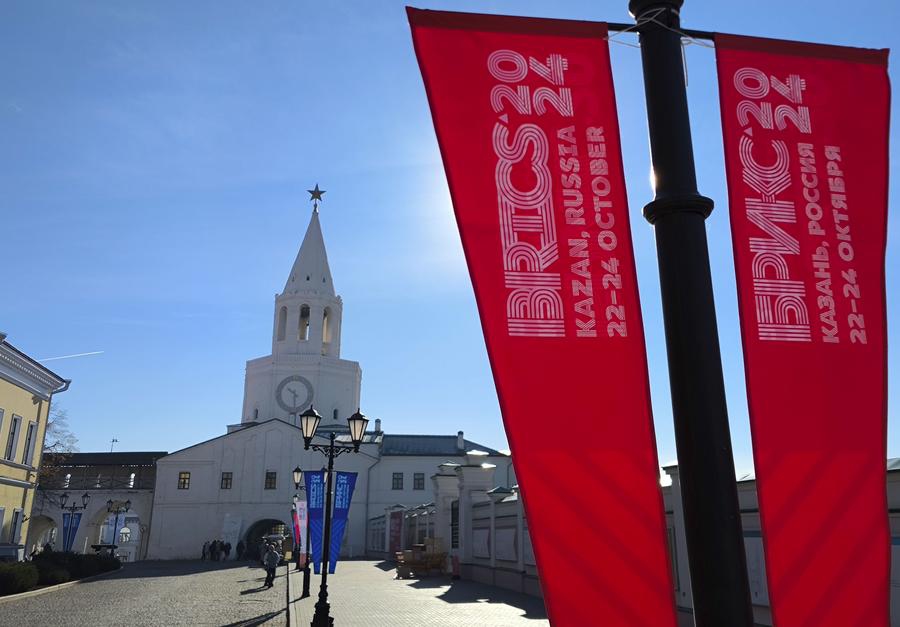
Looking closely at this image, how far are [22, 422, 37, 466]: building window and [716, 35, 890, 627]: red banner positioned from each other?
114ft

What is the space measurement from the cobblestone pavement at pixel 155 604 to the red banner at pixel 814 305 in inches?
629

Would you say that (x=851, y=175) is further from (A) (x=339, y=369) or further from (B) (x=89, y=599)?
(A) (x=339, y=369)

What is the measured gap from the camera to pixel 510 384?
146 inches

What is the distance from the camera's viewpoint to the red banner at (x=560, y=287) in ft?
11.9

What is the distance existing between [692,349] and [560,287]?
0.91 m

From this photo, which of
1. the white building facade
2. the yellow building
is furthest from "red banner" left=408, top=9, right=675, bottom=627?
the white building facade

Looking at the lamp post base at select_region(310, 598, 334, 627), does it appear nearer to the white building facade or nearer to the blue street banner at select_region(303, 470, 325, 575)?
the blue street banner at select_region(303, 470, 325, 575)

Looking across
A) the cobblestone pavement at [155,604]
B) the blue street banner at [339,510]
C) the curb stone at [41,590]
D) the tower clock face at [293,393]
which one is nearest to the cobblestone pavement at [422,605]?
the cobblestone pavement at [155,604]

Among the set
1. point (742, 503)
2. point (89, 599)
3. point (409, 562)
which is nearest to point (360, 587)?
point (409, 562)

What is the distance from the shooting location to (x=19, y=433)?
30828mm

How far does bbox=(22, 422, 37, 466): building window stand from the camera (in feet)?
104

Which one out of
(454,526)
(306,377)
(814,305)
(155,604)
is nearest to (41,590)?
(155,604)

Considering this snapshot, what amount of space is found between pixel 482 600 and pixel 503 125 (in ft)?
63.4

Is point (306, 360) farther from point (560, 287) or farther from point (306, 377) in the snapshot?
point (560, 287)
